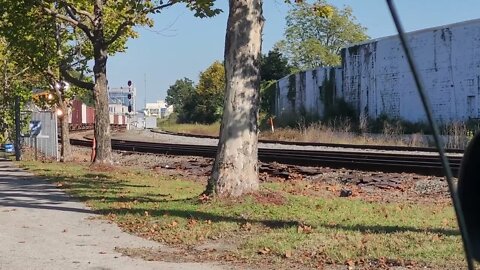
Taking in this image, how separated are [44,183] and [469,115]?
99.7 feet

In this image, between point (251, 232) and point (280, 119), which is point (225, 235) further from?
point (280, 119)

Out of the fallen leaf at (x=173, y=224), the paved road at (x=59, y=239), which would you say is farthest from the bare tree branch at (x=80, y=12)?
the fallen leaf at (x=173, y=224)

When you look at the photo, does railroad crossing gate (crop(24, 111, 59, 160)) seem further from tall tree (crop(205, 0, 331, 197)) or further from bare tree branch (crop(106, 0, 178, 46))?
tall tree (crop(205, 0, 331, 197))

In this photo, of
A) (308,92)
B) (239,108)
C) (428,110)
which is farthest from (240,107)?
(308,92)

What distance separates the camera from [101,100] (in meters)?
23.2

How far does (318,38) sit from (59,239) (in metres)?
96.3

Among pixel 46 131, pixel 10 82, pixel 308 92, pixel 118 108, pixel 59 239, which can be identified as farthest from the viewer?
pixel 118 108

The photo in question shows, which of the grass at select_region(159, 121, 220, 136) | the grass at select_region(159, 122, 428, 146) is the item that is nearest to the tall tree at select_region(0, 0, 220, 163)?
the grass at select_region(159, 122, 428, 146)

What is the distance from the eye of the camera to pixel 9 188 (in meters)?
16.8

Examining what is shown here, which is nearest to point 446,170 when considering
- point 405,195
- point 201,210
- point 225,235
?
point 225,235

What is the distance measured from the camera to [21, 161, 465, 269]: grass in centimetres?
767

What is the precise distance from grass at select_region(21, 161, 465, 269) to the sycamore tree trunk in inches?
348

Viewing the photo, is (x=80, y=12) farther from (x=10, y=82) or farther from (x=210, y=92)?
(x=210, y=92)

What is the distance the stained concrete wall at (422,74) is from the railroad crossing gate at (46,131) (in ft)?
63.4
